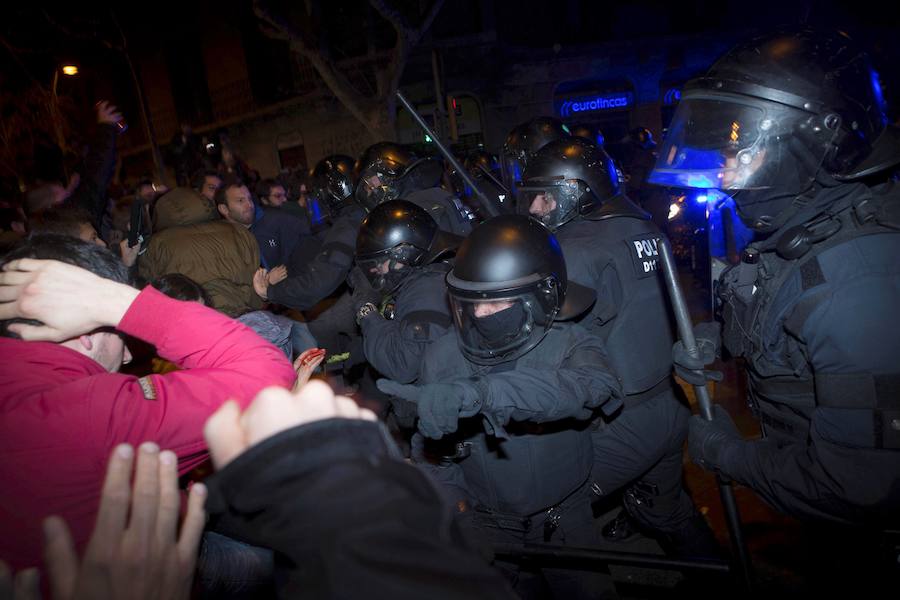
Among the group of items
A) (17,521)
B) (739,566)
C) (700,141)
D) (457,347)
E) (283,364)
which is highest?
(700,141)

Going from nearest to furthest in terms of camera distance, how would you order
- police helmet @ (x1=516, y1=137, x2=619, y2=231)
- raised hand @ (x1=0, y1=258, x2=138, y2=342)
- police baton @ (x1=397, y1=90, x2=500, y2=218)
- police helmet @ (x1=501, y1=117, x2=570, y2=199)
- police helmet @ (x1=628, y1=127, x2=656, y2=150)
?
raised hand @ (x1=0, y1=258, x2=138, y2=342) < police helmet @ (x1=516, y1=137, x2=619, y2=231) < police baton @ (x1=397, y1=90, x2=500, y2=218) < police helmet @ (x1=501, y1=117, x2=570, y2=199) < police helmet @ (x1=628, y1=127, x2=656, y2=150)

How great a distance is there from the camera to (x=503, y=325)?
8.08ft

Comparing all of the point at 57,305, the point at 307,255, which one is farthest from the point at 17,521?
the point at 307,255

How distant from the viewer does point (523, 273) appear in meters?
2.45

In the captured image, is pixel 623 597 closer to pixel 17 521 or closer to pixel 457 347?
pixel 457 347

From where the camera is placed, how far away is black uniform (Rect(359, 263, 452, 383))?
301 centimetres

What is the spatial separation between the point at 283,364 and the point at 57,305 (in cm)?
57

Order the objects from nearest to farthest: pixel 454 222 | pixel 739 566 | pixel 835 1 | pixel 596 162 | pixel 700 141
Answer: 1. pixel 739 566
2. pixel 700 141
3. pixel 596 162
4. pixel 454 222
5. pixel 835 1

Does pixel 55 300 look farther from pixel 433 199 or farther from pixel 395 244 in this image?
pixel 433 199

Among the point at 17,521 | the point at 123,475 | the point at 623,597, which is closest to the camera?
the point at 123,475

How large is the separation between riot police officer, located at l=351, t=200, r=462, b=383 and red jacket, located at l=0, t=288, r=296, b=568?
1.58 meters

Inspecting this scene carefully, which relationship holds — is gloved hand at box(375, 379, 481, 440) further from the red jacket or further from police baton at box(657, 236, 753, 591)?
police baton at box(657, 236, 753, 591)

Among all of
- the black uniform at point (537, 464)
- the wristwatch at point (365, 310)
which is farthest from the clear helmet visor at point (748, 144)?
the wristwatch at point (365, 310)

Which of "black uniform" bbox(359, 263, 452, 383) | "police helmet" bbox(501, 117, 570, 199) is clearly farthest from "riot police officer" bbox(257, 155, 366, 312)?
"police helmet" bbox(501, 117, 570, 199)
